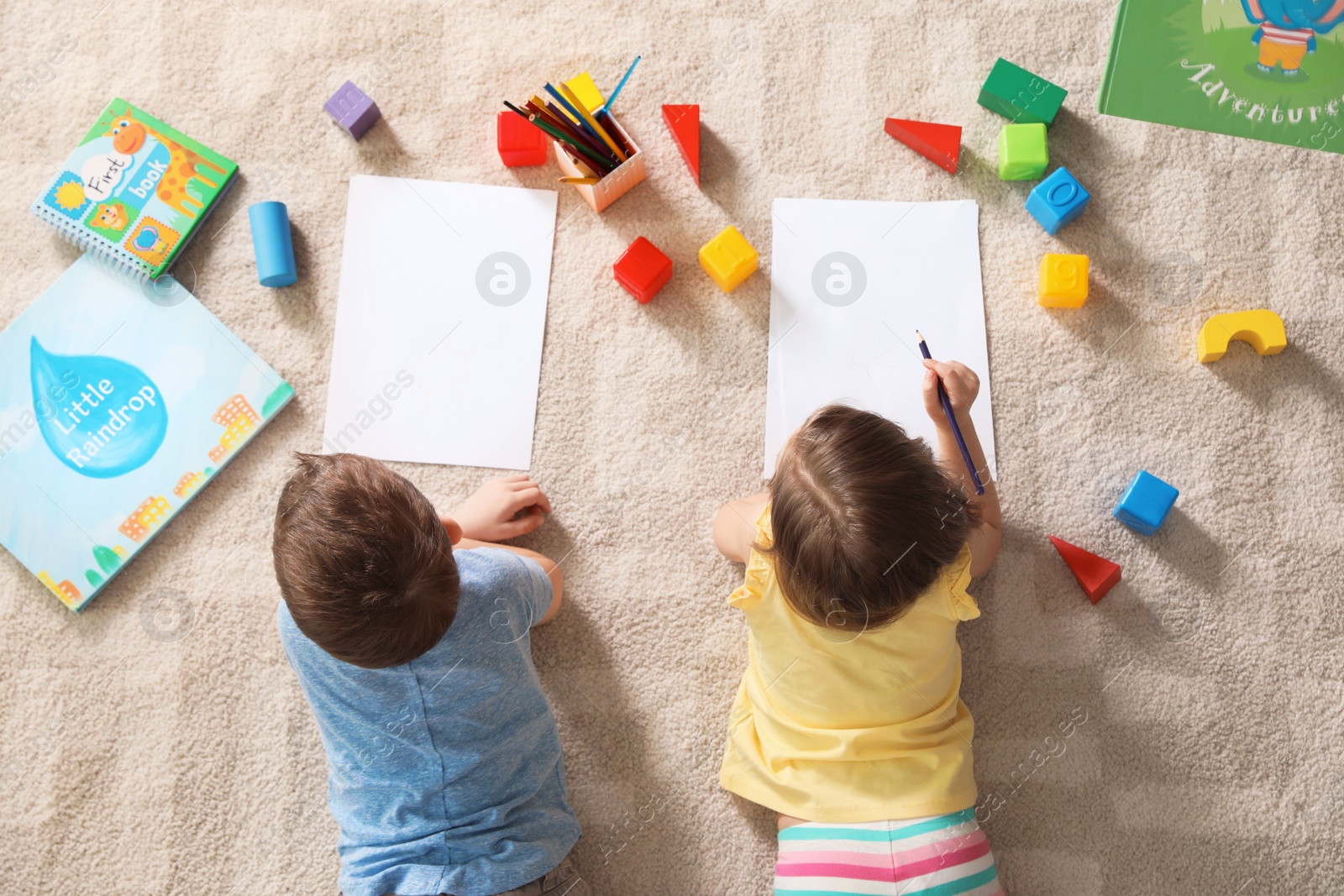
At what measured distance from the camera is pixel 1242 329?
96 cm

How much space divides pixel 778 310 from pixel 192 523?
73 centimetres

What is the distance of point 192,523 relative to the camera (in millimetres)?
992

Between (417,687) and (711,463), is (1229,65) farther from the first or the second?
(417,687)

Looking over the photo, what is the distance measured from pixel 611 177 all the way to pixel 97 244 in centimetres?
63

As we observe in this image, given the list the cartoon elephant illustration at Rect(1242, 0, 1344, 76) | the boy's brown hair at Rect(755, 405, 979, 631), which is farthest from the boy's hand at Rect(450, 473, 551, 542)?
the cartoon elephant illustration at Rect(1242, 0, 1344, 76)

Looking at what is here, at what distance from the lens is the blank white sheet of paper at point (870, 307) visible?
0.97 meters

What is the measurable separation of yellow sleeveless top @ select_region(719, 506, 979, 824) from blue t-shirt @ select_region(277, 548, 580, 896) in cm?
23

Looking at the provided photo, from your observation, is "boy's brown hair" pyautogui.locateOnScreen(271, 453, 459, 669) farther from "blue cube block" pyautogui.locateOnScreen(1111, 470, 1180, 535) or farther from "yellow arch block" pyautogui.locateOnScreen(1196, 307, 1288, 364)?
"yellow arch block" pyautogui.locateOnScreen(1196, 307, 1288, 364)

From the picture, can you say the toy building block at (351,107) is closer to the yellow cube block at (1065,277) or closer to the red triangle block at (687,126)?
the red triangle block at (687,126)

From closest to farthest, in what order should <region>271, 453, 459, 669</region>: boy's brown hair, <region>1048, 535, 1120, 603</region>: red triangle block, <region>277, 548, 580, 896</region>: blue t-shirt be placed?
1. <region>271, 453, 459, 669</region>: boy's brown hair
2. <region>277, 548, 580, 896</region>: blue t-shirt
3. <region>1048, 535, 1120, 603</region>: red triangle block

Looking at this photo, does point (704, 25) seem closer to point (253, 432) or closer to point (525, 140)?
point (525, 140)

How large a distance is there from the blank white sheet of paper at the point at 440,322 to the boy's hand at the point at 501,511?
4cm

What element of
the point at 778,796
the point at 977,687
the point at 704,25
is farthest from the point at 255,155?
the point at 977,687

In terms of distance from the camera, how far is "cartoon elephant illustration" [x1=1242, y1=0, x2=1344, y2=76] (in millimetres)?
851
